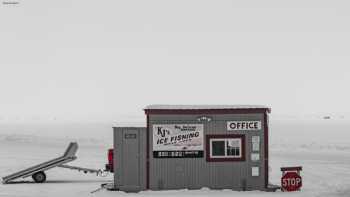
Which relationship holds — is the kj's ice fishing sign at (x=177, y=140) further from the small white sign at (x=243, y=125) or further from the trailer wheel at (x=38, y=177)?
the trailer wheel at (x=38, y=177)

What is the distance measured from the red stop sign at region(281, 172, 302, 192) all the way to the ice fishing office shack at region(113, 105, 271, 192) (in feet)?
2.51

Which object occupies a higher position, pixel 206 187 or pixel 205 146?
pixel 205 146

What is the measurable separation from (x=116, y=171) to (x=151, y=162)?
1495 millimetres

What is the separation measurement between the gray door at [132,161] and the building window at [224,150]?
2965mm

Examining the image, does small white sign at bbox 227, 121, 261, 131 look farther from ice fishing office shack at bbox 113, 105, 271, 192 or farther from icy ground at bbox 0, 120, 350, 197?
icy ground at bbox 0, 120, 350, 197

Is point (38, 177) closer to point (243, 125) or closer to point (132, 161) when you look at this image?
point (132, 161)

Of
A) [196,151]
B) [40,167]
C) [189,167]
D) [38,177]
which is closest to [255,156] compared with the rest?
[196,151]

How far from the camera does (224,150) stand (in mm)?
27688

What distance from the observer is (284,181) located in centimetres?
2752

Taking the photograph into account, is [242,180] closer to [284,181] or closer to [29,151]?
[284,181]

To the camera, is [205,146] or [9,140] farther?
[9,140]

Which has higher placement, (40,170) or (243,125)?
(243,125)

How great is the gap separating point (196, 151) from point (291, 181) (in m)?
4.17

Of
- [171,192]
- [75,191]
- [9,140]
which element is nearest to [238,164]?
[171,192]
